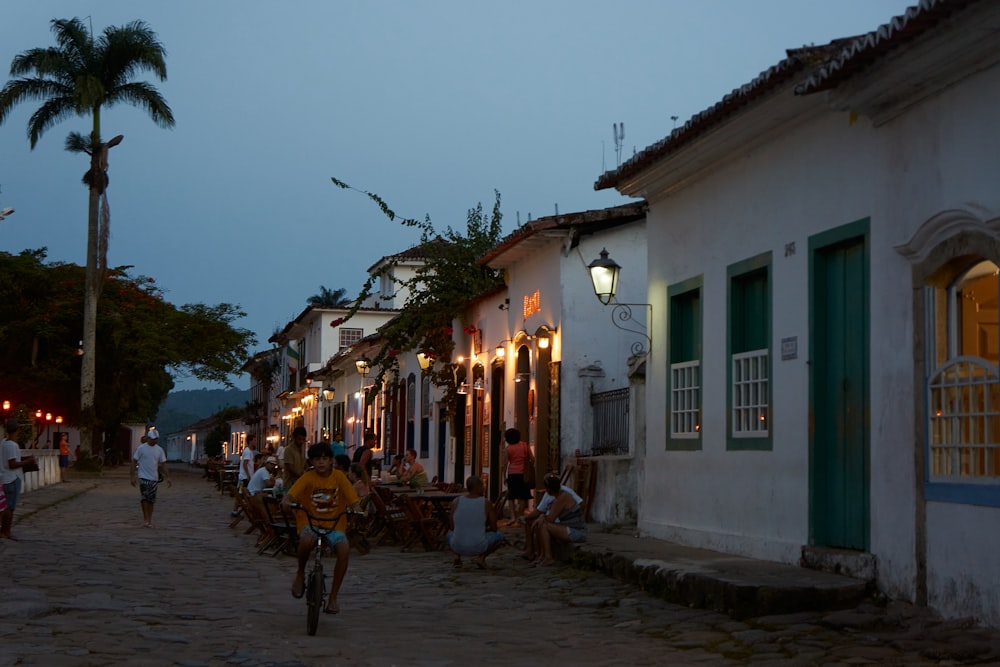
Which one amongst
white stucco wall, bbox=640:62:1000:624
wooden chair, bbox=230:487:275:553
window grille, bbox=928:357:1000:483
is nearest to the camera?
window grille, bbox=928:357:1000:483

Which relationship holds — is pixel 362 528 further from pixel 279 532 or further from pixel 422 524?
pixel 279 532

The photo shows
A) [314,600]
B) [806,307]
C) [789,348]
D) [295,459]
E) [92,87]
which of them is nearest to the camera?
[314,600]

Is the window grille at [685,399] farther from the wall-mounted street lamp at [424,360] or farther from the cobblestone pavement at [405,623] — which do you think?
the wall-mounted street lamp at [424,360]

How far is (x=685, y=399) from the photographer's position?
13.9m

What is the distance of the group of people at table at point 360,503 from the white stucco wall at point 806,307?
1.31 m

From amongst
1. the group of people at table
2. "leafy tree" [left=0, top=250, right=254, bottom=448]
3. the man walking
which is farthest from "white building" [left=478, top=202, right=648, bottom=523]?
"leafy tree" [left=0, top=250, right=254, bottom=448]

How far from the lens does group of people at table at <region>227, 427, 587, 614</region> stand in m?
9.43

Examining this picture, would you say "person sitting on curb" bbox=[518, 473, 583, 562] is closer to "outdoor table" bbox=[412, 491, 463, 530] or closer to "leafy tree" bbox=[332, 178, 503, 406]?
"outdoor table" bbox=[412, 491, 463, 530]

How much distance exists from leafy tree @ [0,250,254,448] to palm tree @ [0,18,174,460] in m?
8.63

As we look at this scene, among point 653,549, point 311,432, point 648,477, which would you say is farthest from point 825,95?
point 311,432

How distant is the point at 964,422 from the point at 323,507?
15.1 ft

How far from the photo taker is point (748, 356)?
1233 centimetres

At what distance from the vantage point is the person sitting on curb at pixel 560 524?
45.1 ft

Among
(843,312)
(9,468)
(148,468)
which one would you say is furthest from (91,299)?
(843,312)
